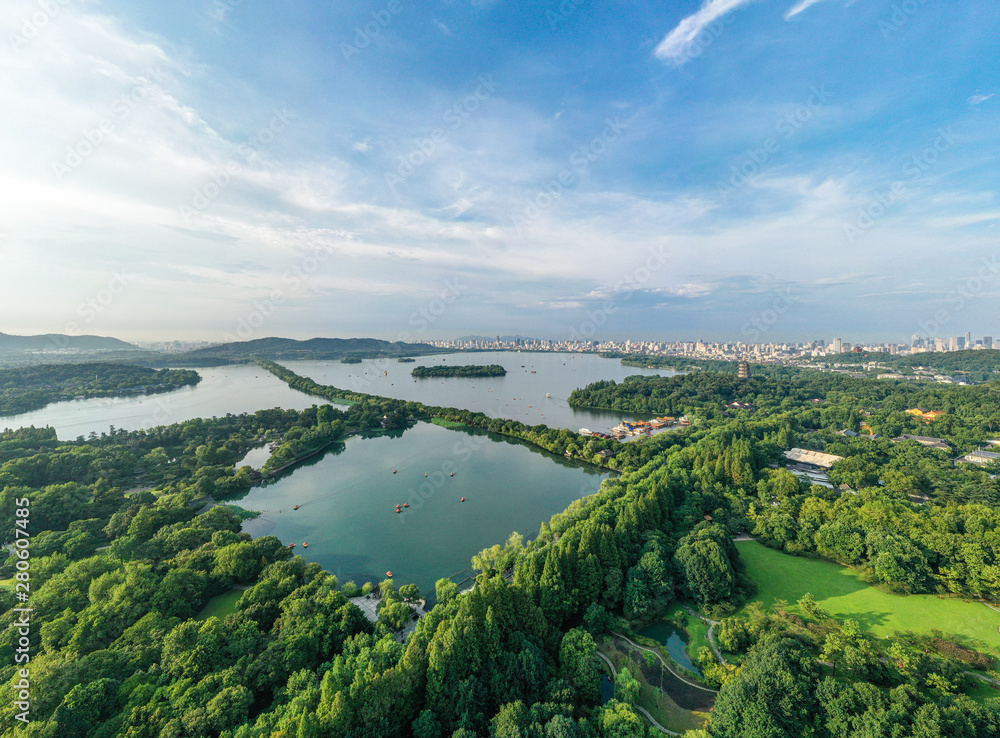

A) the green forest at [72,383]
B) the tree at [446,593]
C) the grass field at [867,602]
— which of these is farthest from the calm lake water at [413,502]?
the green forest at [72,383]

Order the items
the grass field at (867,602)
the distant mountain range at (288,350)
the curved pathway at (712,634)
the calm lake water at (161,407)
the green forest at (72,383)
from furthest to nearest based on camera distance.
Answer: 1. the distant mountain range at (288,350)
2. the green forest at (72,383)
3. the calm lake water at (161,407)
4. the grass field at (867,602)
5. the curved pathway at (712,634)

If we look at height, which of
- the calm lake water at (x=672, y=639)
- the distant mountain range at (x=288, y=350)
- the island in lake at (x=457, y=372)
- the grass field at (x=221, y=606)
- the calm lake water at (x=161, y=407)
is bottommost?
the calm lake water at (x=672, y=639)

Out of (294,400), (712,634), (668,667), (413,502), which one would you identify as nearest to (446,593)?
(668,667)

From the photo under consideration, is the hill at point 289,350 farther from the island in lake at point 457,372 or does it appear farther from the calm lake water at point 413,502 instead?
the calm lake water at point 413,502

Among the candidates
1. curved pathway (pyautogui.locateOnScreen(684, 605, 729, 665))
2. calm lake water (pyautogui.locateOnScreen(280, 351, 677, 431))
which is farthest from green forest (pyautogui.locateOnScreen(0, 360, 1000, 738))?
calm lake water (pyautogui.locateOnScreen(280, 351, 677, 431))

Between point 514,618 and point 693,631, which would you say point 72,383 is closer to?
point 514,618

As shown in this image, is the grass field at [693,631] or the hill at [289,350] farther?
the hill at [289,350]

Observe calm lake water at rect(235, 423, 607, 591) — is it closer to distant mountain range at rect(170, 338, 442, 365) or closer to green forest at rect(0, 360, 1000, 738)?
green forest at rect(0, 360, 1000, 738)
